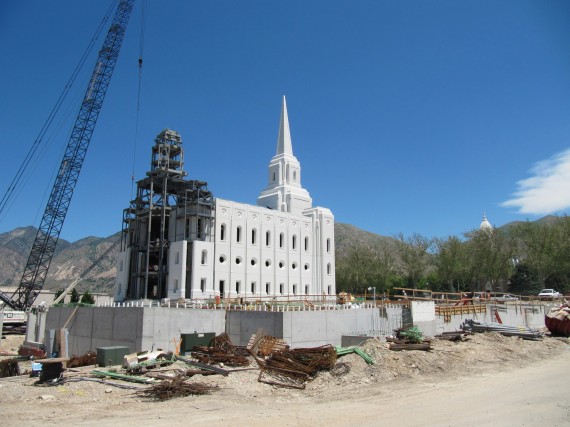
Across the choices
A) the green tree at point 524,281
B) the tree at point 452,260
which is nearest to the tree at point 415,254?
the tree at point 452,260

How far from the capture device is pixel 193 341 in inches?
1157

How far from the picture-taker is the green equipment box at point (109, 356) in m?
23.9

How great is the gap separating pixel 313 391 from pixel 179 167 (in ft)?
160

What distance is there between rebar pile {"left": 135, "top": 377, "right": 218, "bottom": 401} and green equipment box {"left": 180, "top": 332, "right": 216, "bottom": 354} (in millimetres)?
11311

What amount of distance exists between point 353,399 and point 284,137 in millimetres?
62830

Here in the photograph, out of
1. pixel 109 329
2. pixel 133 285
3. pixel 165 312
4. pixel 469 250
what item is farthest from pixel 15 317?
pixel 469 250

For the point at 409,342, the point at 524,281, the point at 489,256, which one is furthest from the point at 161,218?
the point at 524,281

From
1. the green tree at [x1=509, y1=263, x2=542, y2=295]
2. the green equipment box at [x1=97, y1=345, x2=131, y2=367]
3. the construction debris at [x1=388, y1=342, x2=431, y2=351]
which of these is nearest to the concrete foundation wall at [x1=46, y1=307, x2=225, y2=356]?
the green equipment box at [x1=97, y1=345, x2=131, y2=367]

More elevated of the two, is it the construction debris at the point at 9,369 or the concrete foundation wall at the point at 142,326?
the concrete foundation wall at the point at 142,326

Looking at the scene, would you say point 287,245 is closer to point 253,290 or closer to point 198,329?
point 253,290

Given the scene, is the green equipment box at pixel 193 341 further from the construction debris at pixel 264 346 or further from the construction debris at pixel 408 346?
the construction debris at pixel 408 346

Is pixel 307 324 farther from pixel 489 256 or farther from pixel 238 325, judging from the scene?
pixel 489 256

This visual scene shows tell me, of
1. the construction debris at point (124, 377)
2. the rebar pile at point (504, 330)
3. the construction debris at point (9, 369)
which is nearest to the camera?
the construction debris at point (124, 377)

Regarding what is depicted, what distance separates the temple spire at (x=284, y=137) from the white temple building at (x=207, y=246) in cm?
1212
